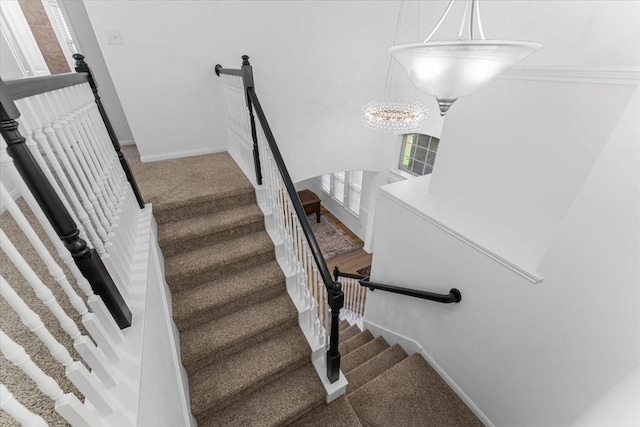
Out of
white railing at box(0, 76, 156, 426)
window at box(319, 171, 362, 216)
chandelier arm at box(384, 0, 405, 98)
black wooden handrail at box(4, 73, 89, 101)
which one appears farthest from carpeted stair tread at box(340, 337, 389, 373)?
window at box(319, 171, 362, 216)

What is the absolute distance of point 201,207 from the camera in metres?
2.39

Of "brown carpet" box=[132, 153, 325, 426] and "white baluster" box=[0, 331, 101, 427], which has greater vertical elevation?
"white baluster" box=[0, 331, 101, 427]

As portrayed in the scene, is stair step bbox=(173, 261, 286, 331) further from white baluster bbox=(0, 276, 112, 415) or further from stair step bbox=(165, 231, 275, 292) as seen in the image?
white baluster bbox=(0, 276, 112, 415)

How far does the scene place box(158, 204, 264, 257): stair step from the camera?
2168mm

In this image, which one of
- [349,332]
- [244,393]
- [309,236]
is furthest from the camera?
[349,332]

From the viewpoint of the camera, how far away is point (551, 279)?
1.62 m

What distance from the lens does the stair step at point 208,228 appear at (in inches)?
85.4

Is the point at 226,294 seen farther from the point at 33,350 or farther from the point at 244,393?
the point at 33,350

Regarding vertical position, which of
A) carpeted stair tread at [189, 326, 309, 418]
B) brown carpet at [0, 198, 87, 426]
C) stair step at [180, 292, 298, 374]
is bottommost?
carpeted stair tread at [189, 326, 309, 418]

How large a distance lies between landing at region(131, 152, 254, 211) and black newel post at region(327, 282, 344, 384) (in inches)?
54.4

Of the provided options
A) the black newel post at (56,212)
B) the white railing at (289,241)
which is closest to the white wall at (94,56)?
the white railing at (289,241)

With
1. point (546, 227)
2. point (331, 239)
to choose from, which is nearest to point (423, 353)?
point (546, 227)

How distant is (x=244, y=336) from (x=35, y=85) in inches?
67.0

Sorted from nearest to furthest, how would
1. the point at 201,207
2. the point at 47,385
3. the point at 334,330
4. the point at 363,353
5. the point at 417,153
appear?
the point at 47,385
the point at 334,330
the point at 201,207
the point at 363,353
the point at 417,153
